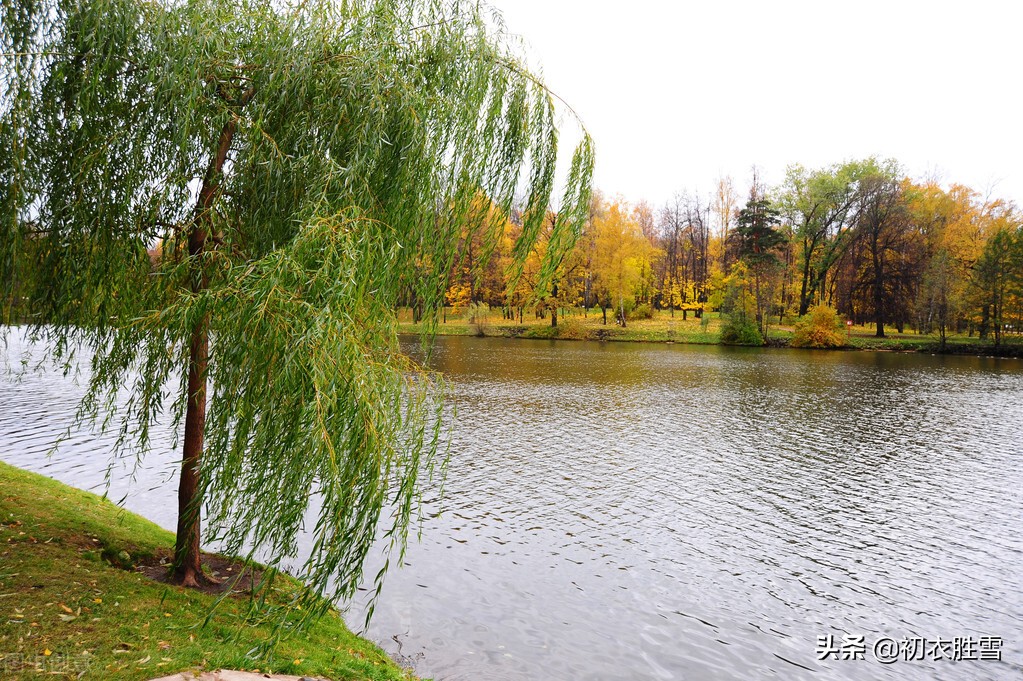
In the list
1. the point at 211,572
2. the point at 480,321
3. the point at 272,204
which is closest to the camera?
the point at 272,204

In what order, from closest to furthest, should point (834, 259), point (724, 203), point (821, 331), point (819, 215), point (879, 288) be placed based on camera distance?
point (821, 331) < point (879, 288) < point (834, 259) < point (819, 215) < point (724, 203)

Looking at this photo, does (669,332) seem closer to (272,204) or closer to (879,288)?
(879,288)

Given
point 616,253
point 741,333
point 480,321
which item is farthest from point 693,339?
point 480,321

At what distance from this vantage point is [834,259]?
62.3 metres

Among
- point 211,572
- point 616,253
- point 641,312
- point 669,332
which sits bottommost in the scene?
point 211,572

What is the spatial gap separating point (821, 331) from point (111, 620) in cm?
5694

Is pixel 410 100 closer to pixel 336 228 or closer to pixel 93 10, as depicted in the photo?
pixel 336 228

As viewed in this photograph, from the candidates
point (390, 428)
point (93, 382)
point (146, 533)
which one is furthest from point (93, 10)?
point (146, 533)

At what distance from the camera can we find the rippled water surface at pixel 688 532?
871cm

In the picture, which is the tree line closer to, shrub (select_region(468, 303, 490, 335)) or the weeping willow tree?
shrub (select_region(468, 303, 490, 335))

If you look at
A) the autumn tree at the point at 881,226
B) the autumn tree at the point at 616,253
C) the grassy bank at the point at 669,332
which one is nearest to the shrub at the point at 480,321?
the grassy bank at the point at 669,332

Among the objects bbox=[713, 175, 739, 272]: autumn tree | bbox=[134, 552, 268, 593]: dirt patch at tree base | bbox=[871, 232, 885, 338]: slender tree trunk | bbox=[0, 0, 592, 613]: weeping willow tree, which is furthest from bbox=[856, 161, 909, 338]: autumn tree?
bbox=[134, 552, 268, 593]: dirt patch at tree base

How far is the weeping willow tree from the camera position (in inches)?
173

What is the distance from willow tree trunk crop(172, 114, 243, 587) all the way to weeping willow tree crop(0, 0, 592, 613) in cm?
5
